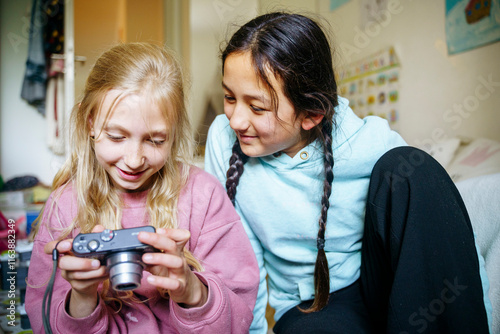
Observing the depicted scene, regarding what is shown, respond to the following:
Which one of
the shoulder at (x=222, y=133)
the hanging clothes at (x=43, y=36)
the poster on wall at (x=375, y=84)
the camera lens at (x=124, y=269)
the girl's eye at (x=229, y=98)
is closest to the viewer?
the camera lens at (x=124, y=269)

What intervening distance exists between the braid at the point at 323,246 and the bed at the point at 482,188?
36 centimetres

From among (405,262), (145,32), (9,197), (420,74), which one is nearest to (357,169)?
(405,262)

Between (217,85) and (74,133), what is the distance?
193cm

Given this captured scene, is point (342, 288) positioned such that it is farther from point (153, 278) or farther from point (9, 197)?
point (9, 197)

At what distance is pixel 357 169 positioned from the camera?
90 cm

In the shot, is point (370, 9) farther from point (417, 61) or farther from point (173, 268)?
point (173, 268)

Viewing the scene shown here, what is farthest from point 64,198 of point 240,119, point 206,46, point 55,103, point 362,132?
point 55,103

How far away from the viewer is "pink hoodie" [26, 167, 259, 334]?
663mm

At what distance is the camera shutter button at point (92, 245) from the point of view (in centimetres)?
53

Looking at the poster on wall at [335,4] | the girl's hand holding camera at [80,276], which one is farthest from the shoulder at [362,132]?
the poster on wall at [335,4]

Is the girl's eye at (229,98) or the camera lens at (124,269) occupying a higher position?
the girl's eye at (229,98)

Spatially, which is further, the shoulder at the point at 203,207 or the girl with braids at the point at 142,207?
the shoulder at the point at 203,207

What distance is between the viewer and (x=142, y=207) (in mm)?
832

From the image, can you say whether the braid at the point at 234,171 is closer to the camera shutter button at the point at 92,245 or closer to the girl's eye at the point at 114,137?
the girl's eye at the point at 114,137
